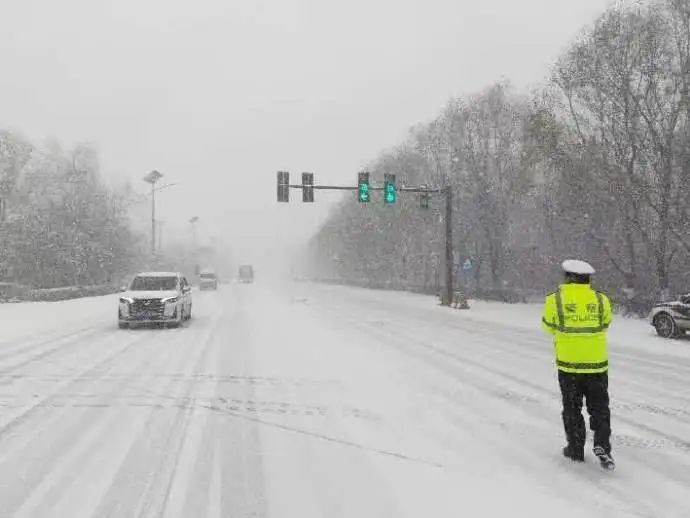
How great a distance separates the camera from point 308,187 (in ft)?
88.0

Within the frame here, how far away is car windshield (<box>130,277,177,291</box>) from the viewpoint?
1884 cm

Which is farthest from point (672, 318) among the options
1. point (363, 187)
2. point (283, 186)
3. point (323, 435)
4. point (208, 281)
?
point (208, 281)

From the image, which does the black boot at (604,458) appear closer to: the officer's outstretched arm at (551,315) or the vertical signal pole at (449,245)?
the officer's outstretched arm at (551,315)

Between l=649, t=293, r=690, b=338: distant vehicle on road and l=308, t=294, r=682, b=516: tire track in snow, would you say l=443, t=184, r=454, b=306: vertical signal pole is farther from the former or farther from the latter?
l=649, t=293, r=690, b=338: distant vehicle on road

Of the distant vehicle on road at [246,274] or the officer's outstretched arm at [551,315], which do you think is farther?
the distant vehicle on road at [246,274]

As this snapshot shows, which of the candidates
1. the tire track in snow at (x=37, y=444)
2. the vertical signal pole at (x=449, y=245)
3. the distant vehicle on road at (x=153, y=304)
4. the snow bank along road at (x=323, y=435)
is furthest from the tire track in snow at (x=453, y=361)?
the vertical signal pole at (x=449, y=245)

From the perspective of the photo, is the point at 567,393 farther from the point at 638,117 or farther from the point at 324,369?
the point at 638,117

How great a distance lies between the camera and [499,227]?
125 ft

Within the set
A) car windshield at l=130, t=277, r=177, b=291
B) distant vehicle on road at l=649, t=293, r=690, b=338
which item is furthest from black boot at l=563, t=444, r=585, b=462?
car windshield at l=130, t=277, r=177, b=291

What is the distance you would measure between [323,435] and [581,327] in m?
2.68

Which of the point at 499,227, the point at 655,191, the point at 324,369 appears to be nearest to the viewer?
the point at 324,369

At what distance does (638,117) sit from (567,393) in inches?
870

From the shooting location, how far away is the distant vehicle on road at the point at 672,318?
1584cm

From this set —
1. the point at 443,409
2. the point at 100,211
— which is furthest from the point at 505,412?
the point at 100,211
